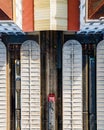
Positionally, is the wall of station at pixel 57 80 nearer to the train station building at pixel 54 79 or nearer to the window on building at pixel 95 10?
the train station building at pixel 54 79

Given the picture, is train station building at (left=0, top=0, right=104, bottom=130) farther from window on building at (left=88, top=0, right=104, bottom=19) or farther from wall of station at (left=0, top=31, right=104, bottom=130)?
window on building at (left=88, top=0, right=104, bottom=19)

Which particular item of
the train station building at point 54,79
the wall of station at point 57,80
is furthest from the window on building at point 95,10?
the wall of station at point 57,80

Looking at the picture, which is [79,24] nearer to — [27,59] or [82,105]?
[27,59]

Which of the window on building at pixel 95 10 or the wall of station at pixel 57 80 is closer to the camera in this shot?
the window on building at pixel 95 10

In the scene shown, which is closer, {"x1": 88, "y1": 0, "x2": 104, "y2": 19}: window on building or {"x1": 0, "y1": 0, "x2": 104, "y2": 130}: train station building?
{"x1": 88, "y1": 0, "x2": 104, "y2": 19}: window on building

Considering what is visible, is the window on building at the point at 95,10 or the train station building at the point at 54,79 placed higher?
the window on building at the point at 95,10

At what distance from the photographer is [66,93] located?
40375 mm

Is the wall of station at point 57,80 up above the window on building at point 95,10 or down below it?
below

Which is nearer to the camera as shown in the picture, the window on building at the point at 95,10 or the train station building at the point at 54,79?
the window on building at the point at 95,10

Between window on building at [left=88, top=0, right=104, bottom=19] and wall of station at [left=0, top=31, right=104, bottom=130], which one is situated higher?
window on building at [left=88, top=0, right=104, bottom=19]

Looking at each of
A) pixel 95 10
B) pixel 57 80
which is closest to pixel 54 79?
pixel 57 80

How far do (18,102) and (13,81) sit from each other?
310 cm

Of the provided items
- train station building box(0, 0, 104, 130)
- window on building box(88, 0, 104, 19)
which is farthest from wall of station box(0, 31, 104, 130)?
window on building box(88, 0, 104, 19)

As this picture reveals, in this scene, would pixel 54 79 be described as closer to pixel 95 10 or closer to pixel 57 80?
pixel 57 80
